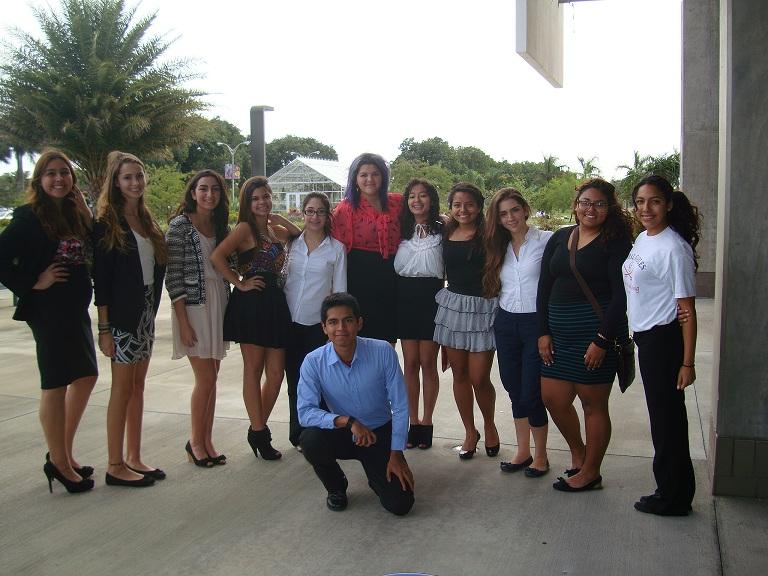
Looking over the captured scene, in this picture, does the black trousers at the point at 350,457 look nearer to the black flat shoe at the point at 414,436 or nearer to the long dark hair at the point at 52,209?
the black flat shoe at the point at 414,436

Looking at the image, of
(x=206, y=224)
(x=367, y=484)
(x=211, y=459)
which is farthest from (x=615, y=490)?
(x=206, y=224)

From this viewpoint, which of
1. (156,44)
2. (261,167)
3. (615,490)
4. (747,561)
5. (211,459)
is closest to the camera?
(747,561)

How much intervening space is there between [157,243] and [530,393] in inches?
89.2

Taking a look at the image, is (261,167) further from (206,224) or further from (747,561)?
(747,561)

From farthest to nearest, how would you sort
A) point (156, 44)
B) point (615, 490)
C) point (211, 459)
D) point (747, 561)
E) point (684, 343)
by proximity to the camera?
1. point (156, 44)
2. point (211, 459)
3. point (615, 490)
4. point (684, 343)
5. point (747, 561)

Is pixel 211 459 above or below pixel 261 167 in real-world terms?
below

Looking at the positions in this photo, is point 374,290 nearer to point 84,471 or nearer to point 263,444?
point 263,444

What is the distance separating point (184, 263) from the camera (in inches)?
178

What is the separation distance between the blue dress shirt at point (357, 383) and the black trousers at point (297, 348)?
2.46ft

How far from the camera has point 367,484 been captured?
433cm

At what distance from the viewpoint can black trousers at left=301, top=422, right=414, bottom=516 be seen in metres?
3.82

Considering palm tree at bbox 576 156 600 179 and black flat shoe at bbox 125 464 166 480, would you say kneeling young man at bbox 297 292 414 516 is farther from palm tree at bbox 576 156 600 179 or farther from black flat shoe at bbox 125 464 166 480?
palm tree at bbox 576 156 600 179

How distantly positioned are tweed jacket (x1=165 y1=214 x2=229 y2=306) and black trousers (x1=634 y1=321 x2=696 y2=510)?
2.47 metres

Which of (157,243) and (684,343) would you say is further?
(157,243)
